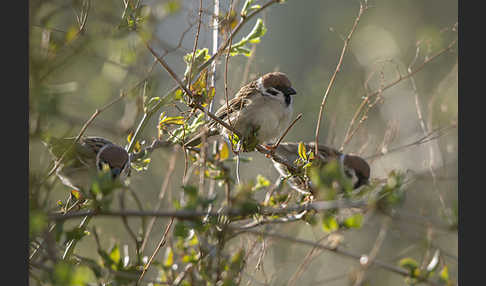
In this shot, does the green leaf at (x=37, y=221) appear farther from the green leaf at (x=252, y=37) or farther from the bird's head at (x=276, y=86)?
the bird's head at (x=276, y=86)

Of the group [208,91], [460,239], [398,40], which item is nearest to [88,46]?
[208,91]

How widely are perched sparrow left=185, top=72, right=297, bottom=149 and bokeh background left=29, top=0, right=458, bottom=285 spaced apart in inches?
5.5

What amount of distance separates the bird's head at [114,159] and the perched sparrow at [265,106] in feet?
2.75

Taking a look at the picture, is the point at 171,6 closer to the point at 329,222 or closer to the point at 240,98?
the point at 329,222

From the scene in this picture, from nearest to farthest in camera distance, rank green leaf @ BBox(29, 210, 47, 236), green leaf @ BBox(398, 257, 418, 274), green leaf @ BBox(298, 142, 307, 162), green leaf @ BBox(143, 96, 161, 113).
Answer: green leaf @ BBox(29, 210, 47, 236), green leaf @ BBox(398, 257, 418, 274), green leaf @ BBox(143, 96, 161, 113), green leaf @ BBox(298, 142, 307, 162)

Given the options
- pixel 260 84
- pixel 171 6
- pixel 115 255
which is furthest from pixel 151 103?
pixel 260 84

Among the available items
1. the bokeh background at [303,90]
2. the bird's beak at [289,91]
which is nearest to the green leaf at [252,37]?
the bokeh background at [303,90]

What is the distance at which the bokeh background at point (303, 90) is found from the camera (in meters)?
1.57

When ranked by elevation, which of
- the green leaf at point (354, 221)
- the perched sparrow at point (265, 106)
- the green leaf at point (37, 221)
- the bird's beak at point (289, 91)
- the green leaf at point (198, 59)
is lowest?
the perched sparrow at point (265, 106)

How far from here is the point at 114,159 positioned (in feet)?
10.4

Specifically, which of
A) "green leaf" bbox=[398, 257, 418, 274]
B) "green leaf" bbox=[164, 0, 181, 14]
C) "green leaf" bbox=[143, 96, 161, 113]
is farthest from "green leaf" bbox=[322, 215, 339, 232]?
"green leaf" bbox=[143, 96, 161, 113]

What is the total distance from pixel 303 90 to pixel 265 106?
11.8 feet

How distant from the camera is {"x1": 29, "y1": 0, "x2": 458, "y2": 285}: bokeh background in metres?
1.57

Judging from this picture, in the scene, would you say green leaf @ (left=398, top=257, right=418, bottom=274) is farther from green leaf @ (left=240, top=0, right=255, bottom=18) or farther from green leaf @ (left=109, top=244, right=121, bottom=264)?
green leaf @ (left=240, top=0, right=255, bottom=18)
